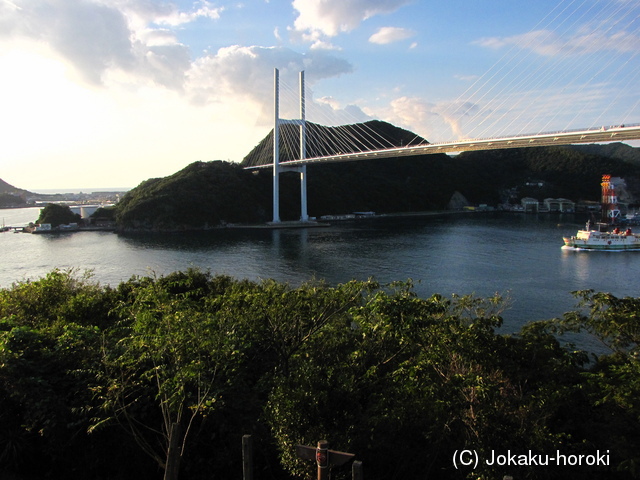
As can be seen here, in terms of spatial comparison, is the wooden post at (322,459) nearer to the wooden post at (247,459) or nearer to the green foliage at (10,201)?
the wooden post at (247,459)

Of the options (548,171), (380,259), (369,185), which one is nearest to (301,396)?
(380,259)

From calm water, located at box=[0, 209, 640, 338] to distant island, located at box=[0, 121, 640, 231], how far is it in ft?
11.4

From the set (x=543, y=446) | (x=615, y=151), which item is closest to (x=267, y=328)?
(x=543, y=446)

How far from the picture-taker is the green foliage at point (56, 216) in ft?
93.2

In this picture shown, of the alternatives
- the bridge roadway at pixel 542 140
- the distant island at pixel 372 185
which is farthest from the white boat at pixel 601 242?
the distant island at pixel 372 185

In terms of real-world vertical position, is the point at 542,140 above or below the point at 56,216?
above

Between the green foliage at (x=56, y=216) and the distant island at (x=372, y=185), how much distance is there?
9.23 ft

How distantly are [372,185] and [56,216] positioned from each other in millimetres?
22495

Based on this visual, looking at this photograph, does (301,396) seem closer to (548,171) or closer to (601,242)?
(601,242)

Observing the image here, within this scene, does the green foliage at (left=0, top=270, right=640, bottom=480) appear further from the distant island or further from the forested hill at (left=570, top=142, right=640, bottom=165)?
the forested hill at (left=570, top=142, right=640, bottom=165)

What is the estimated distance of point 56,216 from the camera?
2875cm

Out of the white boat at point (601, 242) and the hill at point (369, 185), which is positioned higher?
the hill at point (369, 185)

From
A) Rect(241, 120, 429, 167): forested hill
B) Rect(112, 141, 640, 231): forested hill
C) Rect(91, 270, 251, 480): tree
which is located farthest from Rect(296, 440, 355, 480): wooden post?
Rect(241, 120, 429, 167): forested hill

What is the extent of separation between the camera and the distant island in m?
28.3
